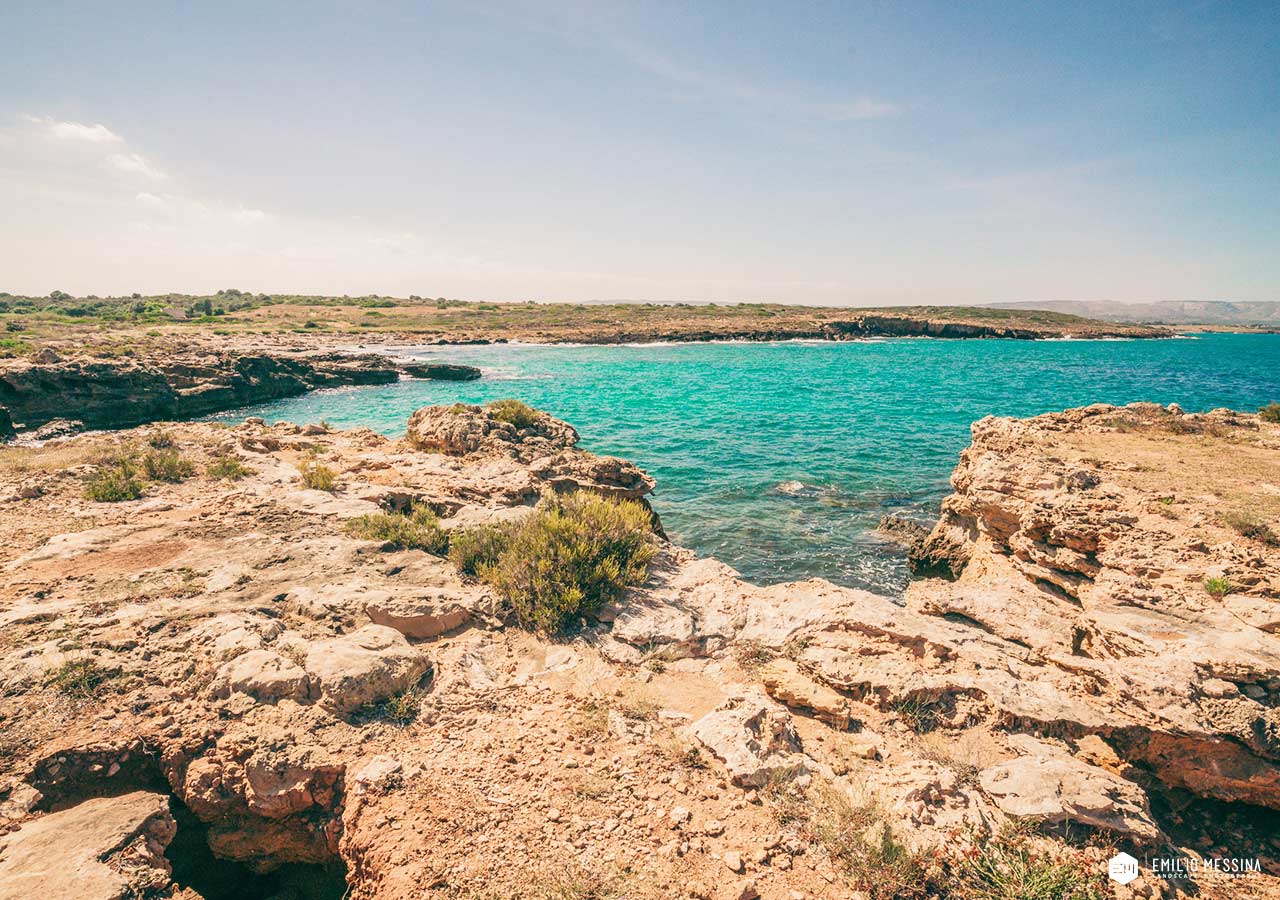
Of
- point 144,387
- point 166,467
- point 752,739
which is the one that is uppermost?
point 144,387

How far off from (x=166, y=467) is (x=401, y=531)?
6.48m

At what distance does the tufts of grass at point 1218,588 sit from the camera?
21.3ft

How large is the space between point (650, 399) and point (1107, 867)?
3182cm

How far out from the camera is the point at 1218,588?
6.52 m

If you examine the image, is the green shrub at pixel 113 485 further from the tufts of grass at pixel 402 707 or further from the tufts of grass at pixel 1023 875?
the tufts of grass at pixel 1023 875

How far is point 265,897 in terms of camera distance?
14.5 ft

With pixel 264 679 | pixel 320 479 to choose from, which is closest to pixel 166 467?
pixel 320 479

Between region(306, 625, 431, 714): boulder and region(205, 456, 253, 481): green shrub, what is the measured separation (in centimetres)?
716

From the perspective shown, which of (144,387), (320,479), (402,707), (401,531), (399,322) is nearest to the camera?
(402,707)

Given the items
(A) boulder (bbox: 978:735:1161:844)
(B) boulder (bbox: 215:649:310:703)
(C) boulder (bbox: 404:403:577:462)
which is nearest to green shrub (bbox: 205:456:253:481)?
(C) boulder (bbox: 404:403:577:462)

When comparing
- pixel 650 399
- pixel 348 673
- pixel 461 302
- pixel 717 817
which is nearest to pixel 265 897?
pixel 348 673

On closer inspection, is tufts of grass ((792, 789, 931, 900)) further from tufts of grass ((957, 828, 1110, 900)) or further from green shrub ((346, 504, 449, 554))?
green shrub ((346, 504, 449, 554))

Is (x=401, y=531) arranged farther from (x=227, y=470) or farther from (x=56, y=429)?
(x=56, y=429)

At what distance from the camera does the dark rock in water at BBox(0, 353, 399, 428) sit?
23.1m
